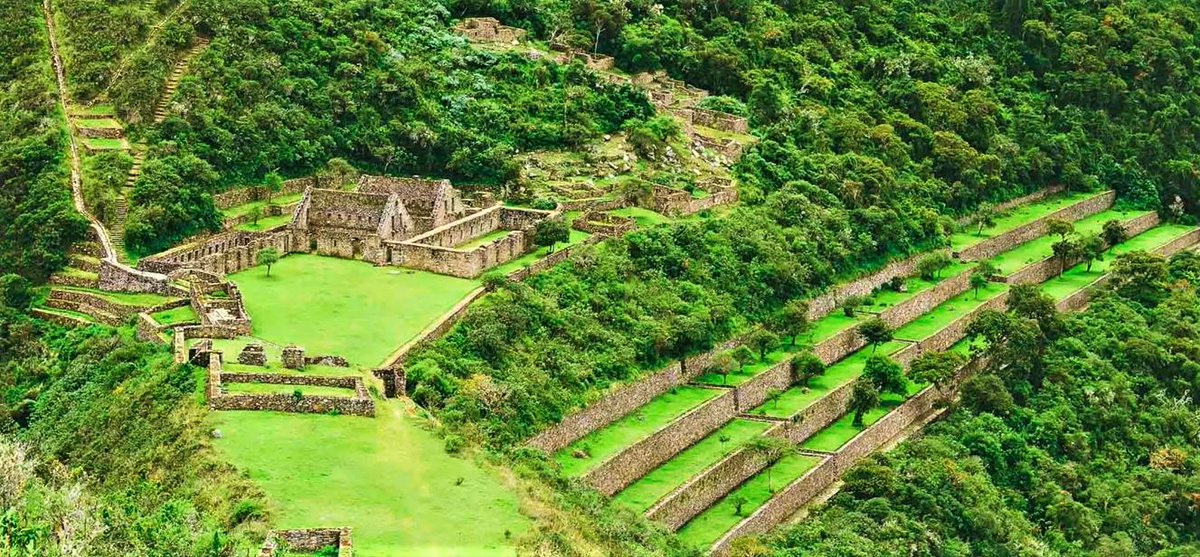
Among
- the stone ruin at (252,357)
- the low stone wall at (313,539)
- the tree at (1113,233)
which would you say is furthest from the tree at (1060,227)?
the low stone wall at (313,539)

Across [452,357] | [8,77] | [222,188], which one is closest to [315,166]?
[222,188]

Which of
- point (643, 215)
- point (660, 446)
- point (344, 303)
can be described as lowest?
point (660, 446)

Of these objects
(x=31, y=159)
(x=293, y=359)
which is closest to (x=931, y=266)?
(x=31, y=159)

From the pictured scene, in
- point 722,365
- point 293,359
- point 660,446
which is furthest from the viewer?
point 722,365

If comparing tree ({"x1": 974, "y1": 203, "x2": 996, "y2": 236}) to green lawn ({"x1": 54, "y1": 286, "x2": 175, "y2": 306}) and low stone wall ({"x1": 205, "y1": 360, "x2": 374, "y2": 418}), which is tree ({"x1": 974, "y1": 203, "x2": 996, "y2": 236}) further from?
low stone wall ({"x1": 205, "y1": 360, "x2": 374, "y2": 418})

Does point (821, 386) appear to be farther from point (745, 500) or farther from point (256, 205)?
point (256, 205)

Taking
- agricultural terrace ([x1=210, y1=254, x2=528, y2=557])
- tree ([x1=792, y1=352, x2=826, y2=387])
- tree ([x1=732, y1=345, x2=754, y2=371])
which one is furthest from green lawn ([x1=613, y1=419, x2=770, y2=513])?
agricultural terrace ([x1=210, y1=254, x2=528, y2=557])

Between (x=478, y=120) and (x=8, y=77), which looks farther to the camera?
(x=478, y=120)

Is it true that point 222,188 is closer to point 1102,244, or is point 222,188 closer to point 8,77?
point 8,77
